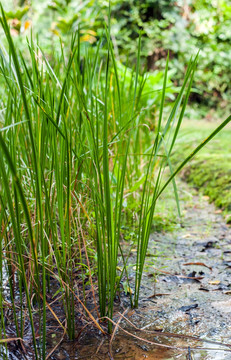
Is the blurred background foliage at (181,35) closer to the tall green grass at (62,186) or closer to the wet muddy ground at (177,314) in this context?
the wet muddy ground at (177,314)

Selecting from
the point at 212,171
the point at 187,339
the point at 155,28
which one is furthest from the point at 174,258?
the point at 155,28

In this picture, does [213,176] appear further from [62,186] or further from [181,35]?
[181,35]

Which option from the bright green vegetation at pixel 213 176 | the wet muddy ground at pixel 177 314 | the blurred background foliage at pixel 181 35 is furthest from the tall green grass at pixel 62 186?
the blurred background foliage at pixel 181 35

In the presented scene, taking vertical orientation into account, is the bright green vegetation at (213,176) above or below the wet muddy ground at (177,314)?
below

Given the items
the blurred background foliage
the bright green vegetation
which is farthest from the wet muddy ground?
the blurred background foliage

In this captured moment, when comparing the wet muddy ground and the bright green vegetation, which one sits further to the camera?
the bright green vegetation

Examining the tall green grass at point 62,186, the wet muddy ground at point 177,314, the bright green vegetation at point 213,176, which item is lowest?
the bright green vegetation at point 213,176

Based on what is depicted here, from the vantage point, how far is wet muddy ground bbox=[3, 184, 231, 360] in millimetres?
710

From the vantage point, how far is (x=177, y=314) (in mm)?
853

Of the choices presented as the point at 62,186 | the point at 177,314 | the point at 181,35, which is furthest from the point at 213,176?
the point at 181,35

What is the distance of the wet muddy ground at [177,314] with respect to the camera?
2.33 ft

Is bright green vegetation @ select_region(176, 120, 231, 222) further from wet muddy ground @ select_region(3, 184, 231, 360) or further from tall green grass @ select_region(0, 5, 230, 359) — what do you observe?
tall green grass @ select_region(0, 5, 230, 359)

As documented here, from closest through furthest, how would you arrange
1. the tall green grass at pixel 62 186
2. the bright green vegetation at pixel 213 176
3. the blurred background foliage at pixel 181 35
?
the tall green grass at pixel 62 186 → the bright green vegetation at pixel 213 176 → the blurred background foliage at pixel 181 35

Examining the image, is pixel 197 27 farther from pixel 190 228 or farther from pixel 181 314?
pixel 181 314
